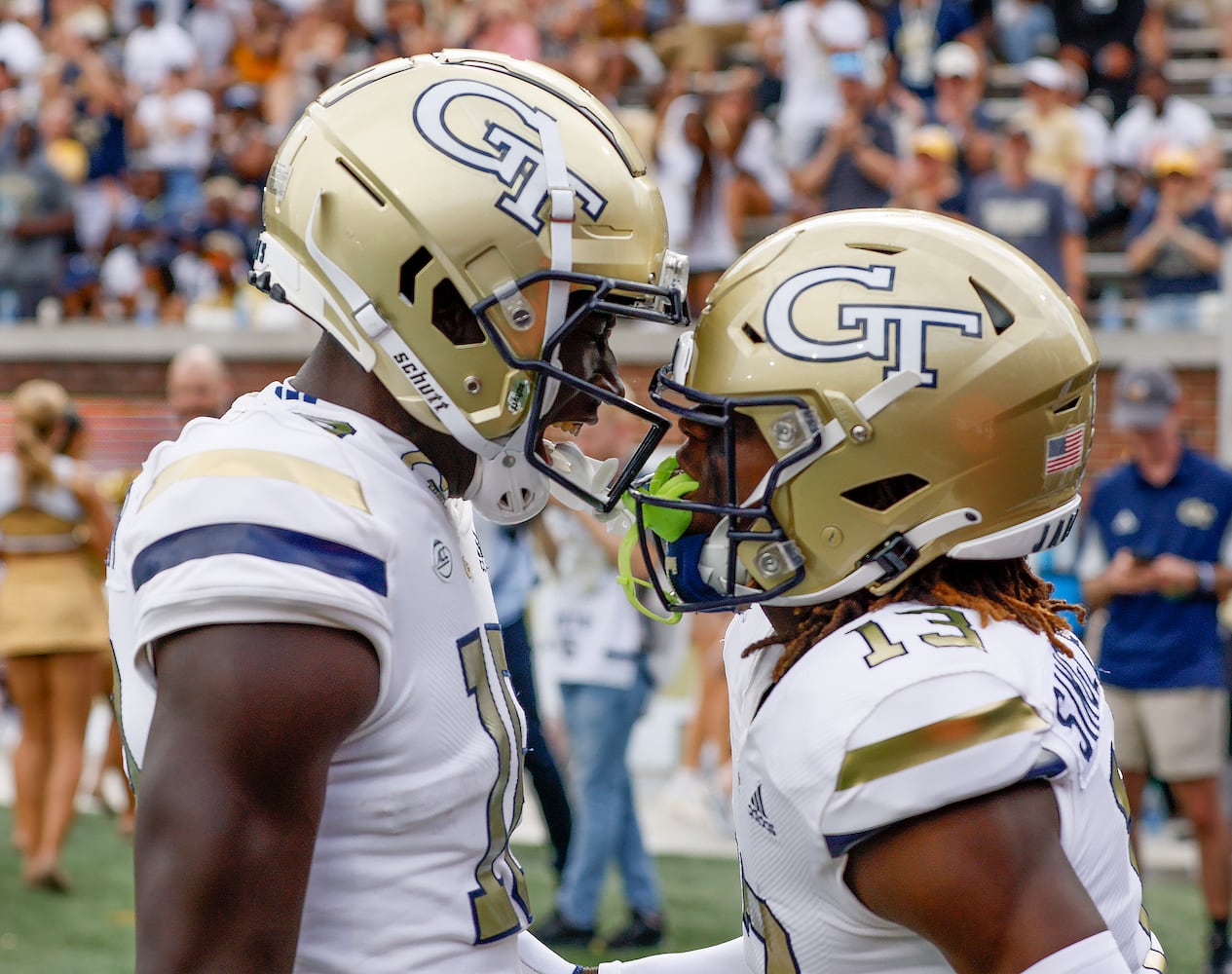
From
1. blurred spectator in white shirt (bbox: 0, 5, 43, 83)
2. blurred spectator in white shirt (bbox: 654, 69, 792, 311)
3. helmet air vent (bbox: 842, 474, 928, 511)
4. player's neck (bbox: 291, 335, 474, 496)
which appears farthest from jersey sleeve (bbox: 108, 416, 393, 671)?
blurred spectator in white shirt (bbox: 0, 5, 43, 83)

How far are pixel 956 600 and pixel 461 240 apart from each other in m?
0.73

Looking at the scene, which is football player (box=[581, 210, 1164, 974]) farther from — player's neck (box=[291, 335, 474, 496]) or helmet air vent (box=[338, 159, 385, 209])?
helmet air vent (box=[338, 159, 385, 209])

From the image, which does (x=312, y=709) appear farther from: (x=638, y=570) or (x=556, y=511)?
(x=556, y=511)

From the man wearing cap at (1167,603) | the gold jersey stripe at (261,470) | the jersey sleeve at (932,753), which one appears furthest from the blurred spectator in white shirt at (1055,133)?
the gold jersey stripe at (261,470)

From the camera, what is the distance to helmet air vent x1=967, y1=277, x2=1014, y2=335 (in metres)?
1.86

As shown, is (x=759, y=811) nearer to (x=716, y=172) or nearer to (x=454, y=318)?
(x=454, y=318)

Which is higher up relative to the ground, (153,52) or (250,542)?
(250,542)

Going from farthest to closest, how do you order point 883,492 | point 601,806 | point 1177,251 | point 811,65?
point 811,65, point 1177,251, point 601,806, point 883,492

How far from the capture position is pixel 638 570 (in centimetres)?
521

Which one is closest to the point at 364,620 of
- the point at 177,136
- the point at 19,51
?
the point at 177,136

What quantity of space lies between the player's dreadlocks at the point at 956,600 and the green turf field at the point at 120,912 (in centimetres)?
359

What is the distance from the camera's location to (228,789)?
1494 millimetres

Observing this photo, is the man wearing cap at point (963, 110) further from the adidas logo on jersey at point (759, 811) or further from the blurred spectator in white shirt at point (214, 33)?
the adidas logo on jersey at point (759, 811)

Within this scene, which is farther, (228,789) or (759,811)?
(759,811)
